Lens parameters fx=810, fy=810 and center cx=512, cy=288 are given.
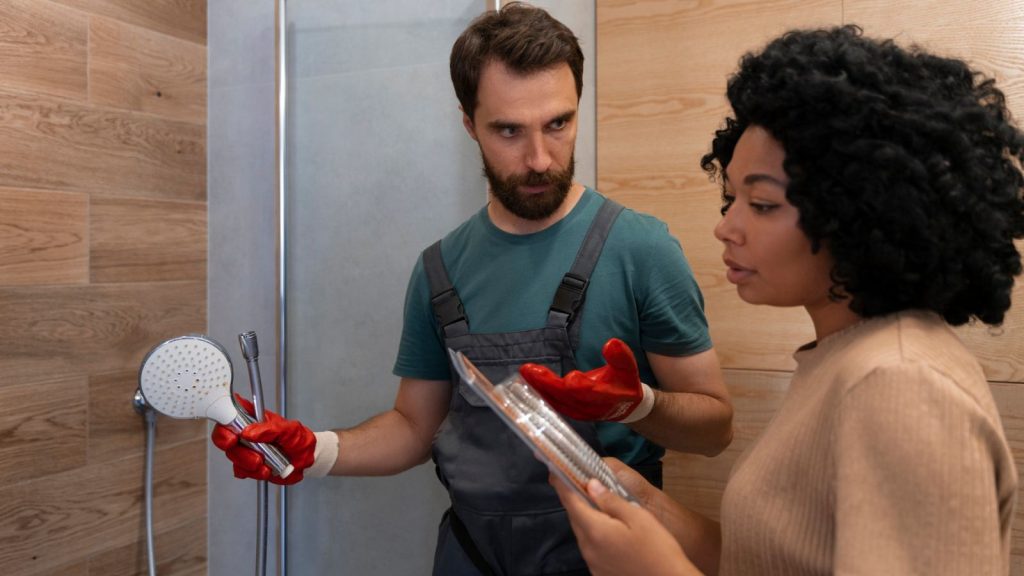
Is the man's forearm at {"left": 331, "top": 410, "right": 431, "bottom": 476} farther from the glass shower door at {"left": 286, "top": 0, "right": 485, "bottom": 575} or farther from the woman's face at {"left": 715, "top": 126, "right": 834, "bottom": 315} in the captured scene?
the woman's face at {"left": 715, "top": 126, "right": 834, "bottom": 315}

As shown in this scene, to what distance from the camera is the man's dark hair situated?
121 centimetres

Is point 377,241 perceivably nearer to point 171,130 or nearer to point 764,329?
point 171,130

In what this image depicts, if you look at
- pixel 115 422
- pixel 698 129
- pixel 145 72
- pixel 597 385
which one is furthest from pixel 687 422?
pixel 145 72

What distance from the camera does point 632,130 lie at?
5.13 ft

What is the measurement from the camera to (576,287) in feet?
3.85

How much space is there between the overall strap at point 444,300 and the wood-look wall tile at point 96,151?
798 mm

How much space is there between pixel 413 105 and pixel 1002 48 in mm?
1054

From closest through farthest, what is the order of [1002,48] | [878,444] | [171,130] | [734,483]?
[878,444] → [734,483] → [1002,48] → [171,130]

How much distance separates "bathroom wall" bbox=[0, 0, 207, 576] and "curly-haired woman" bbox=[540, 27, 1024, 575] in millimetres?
1259

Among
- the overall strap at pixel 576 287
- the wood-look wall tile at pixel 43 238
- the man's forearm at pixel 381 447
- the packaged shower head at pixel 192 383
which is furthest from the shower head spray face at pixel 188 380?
the wood-look wall tile at pixel 43 238

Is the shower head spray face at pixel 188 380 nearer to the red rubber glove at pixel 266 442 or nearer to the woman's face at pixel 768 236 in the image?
the red rubber glove at pixel 266 442

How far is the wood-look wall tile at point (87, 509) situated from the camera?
150 centimetres

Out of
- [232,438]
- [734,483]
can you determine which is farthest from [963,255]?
[232,438]

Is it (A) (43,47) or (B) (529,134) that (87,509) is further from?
(B) (529,134)
